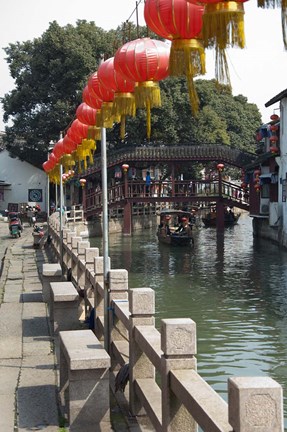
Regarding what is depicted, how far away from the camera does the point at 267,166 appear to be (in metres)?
37.7

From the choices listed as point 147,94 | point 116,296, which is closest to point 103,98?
point 147,94

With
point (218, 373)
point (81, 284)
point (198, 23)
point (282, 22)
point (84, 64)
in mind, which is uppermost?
point (84, 64)

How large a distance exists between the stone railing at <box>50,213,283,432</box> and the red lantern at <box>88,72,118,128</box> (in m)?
2.30

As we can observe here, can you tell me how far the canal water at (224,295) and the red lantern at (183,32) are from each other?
15.9 feet

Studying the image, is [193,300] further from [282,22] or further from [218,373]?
[282,22]

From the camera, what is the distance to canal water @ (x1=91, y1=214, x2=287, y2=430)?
11.6 metres

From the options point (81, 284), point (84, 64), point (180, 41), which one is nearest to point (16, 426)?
point (180, 41)

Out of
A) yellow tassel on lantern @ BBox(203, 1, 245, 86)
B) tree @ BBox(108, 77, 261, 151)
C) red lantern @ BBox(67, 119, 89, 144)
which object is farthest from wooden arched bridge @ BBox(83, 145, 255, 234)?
yellow tassel on lantern @ BBox(203, 1, 245, 86)

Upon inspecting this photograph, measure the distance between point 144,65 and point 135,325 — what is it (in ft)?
9.66

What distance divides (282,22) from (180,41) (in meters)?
1.69

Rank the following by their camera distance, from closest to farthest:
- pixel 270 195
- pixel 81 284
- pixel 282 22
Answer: pixel 282 22
pixel 81 284
pixel 270 195

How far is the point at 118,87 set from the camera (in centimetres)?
852

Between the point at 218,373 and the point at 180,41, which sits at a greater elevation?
the point at 180,41

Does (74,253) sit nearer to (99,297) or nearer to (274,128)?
(99,297)
